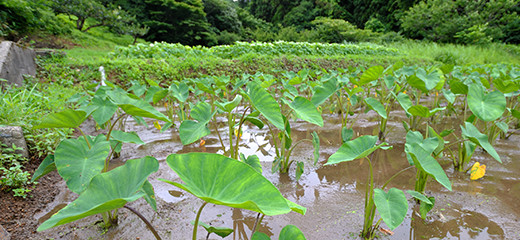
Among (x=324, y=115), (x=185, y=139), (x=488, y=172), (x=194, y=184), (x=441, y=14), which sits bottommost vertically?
(x=324, y=115)

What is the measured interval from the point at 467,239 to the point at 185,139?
1149mm

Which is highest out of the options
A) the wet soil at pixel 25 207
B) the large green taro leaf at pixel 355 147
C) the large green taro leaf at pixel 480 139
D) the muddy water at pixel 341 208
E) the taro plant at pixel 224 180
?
the taro plant at pixel 224 180

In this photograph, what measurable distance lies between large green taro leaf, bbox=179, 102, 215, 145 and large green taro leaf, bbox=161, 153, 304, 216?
1.34 ft

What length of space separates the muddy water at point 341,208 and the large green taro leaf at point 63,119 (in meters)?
0.43

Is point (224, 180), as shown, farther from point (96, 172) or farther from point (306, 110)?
point (306, 110)

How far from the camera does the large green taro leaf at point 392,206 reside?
73cm

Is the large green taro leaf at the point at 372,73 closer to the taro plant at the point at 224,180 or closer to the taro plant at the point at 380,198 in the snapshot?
the taro plant at the point at 380,198

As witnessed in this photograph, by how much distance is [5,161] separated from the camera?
4.24ft

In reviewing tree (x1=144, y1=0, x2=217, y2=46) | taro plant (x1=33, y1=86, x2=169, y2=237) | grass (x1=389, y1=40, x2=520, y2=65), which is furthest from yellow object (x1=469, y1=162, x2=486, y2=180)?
tree (x1=144, y1=0, x2=217, y2=46)

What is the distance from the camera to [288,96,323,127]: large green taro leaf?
1.17 meters

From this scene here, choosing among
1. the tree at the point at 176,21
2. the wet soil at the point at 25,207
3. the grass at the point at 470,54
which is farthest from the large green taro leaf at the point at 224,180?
the tree at the point at 176,21

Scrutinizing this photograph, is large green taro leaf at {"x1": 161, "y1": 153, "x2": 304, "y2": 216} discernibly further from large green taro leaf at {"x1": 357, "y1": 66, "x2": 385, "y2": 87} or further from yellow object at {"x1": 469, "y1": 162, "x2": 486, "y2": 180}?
large green taro leaf at {"x1": 357, "y1": 66, "x2": 385, "y2": 87}

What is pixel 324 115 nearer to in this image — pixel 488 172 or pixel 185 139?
pixel 488 172

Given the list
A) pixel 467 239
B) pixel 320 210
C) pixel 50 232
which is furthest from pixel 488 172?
pixel 50 232
